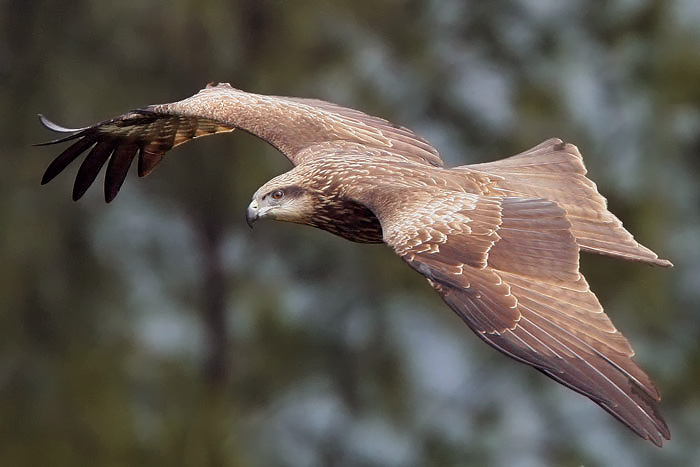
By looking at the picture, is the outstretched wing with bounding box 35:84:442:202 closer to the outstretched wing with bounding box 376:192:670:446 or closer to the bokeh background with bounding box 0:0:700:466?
the outstretched wing with bounding box 376:192:670:446

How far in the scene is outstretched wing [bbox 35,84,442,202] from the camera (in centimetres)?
628

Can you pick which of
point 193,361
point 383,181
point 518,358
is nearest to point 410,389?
point 193,361

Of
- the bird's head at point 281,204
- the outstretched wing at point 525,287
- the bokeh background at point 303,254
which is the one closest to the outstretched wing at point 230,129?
the bird's head at point 281,204

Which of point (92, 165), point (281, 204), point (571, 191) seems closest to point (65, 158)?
point (92, 165)

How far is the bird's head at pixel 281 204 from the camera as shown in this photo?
5.75 metres

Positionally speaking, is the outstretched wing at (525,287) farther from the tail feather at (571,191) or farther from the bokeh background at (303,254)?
the bokeh background at (303,254)

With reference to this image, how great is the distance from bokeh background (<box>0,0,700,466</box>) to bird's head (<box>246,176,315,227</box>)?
7608 millimetres

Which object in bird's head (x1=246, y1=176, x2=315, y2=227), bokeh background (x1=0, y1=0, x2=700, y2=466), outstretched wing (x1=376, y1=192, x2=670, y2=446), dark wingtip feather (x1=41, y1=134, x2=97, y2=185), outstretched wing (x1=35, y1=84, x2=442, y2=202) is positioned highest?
bokeh background (x1=0, y1=0, x2=700, y2=466)

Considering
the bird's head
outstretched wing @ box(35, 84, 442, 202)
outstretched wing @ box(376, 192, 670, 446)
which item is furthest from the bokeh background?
outstretched wing @ box(376, 192, 670, 446)

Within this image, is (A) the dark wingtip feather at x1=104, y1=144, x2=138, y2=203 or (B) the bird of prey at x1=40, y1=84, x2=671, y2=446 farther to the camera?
(A) the dark wingtip feather at x1=104, y1=144, x2=138, y2=203

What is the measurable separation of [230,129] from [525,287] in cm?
216

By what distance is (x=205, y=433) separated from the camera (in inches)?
508

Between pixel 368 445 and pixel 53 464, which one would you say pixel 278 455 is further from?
pixel 53 464

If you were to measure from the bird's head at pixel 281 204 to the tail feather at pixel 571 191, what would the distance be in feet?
1.96
